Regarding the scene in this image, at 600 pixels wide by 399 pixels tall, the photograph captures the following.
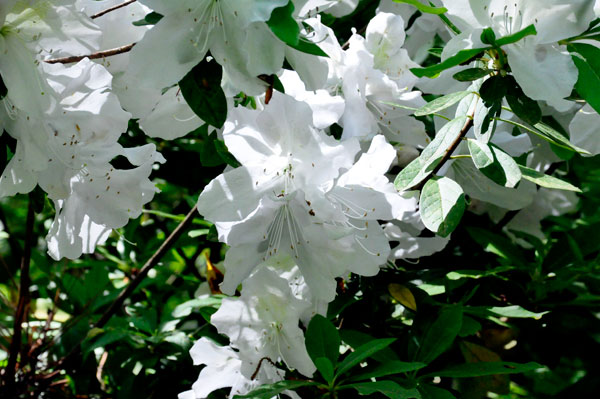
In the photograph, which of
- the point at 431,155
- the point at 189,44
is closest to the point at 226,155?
the point at 189,44

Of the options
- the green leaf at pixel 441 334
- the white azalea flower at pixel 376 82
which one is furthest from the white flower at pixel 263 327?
the white azalea flower at pixel 376 82

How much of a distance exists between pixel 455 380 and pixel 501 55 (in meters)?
0.83

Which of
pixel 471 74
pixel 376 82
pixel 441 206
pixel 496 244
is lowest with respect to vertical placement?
pixel 496 244

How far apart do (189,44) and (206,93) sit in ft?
0.23

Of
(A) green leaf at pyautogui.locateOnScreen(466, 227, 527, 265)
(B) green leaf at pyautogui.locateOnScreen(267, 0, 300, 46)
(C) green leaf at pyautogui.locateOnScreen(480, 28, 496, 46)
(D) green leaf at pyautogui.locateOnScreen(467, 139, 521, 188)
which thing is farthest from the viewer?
(A) green leaf at pyautogui.locateOnScreen(466, 227, 527, 265)

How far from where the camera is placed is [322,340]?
44.8 inches

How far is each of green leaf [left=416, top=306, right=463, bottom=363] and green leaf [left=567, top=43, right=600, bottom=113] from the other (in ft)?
1.46

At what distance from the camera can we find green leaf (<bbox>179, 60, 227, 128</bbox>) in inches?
37.4

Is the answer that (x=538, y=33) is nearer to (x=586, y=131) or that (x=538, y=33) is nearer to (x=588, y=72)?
(x=588, y=72)

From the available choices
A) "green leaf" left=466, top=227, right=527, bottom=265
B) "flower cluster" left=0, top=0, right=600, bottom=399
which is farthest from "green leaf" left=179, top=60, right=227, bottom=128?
"green leaf" left=466, top=227, right=527, bottom=265

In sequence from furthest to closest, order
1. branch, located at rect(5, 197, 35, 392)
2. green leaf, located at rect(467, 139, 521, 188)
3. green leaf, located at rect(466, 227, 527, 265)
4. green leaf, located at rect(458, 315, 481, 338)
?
1. green leaf, located at rect(466, 227, 527, 265)
2. branch, located at rect(5, 197, 35, 392)
3. green leaf, located at rect(458, 315, 481, 338)
4. green leaf, located at rect(467, 139, 521, 188)

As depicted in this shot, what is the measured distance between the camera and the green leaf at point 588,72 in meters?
1.00

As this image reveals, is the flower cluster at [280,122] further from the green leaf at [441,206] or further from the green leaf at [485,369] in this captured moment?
the green leaf at [485,369]

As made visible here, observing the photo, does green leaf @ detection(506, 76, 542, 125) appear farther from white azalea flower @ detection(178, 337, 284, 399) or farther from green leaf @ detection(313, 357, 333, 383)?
white azalea flower @ detection(178, 337, 284, 399)
